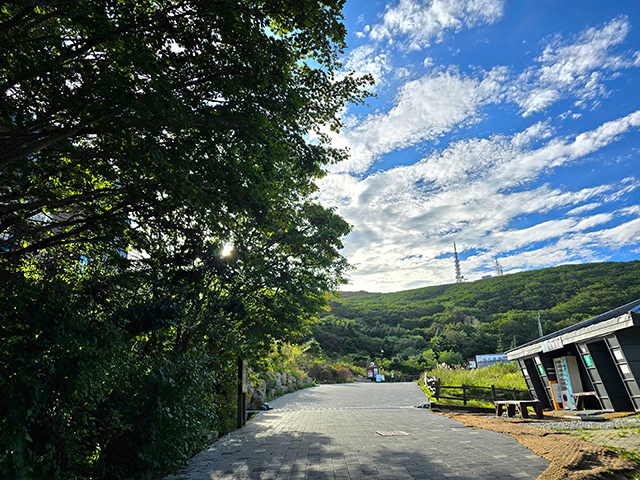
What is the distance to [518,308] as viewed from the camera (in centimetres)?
6312

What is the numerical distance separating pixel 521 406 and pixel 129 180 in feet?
40.5

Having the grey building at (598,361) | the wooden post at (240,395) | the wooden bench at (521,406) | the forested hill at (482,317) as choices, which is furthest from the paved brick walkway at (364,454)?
the forested hill at (482,317)

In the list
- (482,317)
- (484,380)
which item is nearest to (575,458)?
(484,380)

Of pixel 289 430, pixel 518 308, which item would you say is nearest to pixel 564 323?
pixel 518 308

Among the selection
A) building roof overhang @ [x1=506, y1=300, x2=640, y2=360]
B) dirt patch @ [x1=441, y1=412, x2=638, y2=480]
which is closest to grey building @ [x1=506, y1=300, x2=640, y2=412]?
building roof overhang @ [x1=506, y1=300, x2=640, y2=360]

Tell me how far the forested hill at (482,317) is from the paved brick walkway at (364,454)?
105ft

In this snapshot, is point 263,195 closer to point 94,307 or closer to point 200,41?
point 200,41

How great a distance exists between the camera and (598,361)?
35.7 ft

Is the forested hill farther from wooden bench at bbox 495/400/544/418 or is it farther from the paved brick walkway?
the paved brick walkway

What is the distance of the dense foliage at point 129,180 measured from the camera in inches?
149

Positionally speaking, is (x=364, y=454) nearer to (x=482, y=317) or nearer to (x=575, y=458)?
(x=575, y=458)

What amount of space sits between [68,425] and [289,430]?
682cm

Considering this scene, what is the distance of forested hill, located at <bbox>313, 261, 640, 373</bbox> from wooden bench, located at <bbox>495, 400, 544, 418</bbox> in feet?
90.5

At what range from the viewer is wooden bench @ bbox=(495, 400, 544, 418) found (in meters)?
11.1
